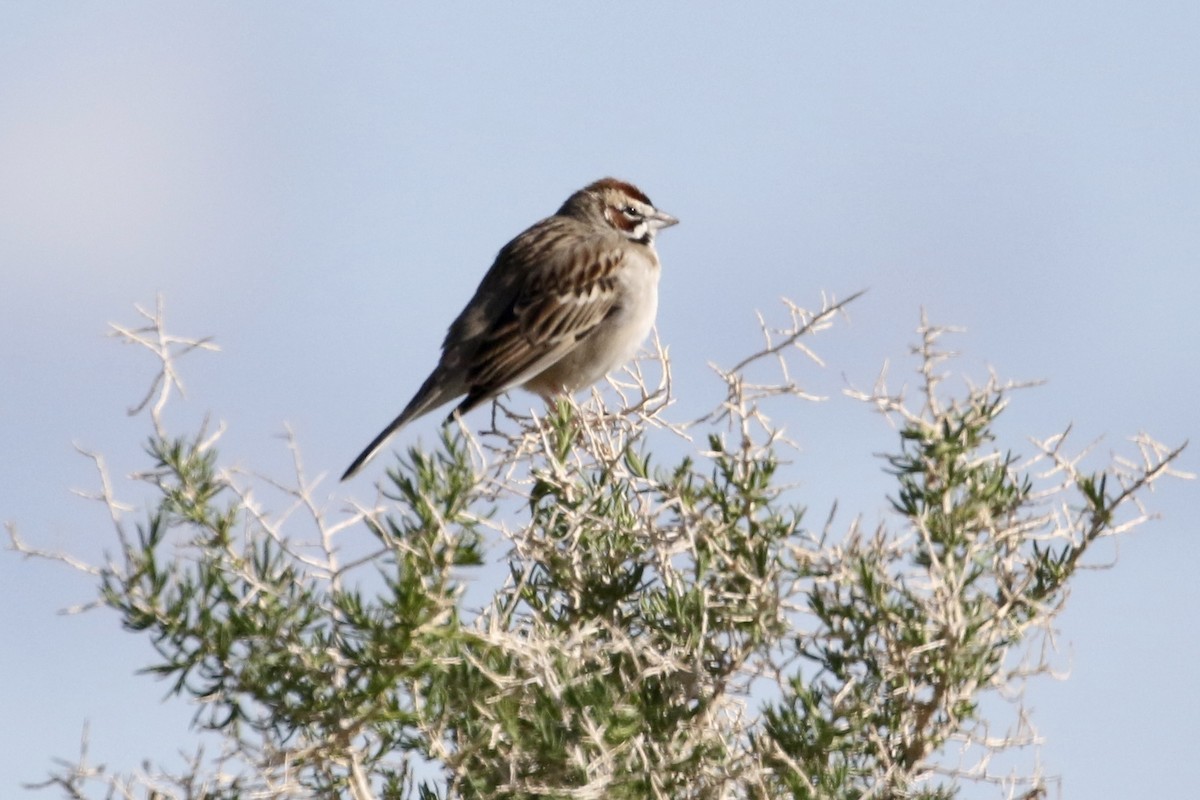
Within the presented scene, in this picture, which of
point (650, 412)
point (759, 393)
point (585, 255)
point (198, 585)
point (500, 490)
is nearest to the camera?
point (198, 585)

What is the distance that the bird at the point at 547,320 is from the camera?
700 centimetres

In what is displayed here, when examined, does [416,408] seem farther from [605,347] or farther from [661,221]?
[661,221]

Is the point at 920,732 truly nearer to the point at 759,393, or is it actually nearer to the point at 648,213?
the point at 759,393

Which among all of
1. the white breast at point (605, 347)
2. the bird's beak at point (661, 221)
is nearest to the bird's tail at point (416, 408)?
the white breast at point (605, 347)

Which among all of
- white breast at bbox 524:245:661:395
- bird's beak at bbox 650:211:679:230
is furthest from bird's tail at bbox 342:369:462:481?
bird's beak at bbox 650:211:679:230

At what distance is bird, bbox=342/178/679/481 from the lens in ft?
23.0

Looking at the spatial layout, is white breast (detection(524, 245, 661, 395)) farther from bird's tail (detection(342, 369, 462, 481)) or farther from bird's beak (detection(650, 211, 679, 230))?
bird's beak (detection(650, 211, 679, 230))

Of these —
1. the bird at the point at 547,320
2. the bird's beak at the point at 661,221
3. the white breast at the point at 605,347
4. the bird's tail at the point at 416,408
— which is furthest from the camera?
the bird's beak at the point at 661,221

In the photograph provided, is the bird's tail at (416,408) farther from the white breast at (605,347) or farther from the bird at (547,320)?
the white breast at (605,347)

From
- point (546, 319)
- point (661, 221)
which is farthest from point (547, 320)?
point (661, 221)

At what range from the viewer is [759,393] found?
389cm

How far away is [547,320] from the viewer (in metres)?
7.42

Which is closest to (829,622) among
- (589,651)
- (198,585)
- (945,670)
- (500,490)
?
(945,670)

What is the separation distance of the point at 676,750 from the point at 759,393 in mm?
991
